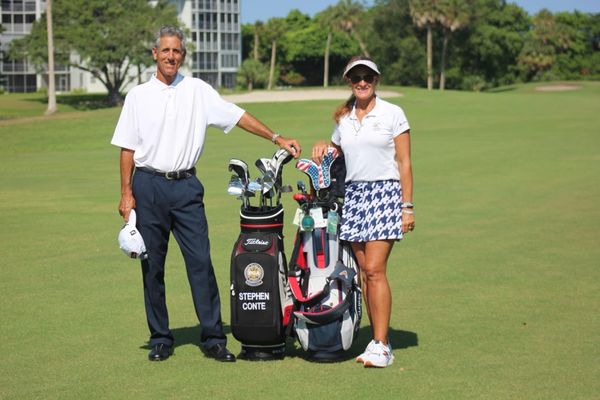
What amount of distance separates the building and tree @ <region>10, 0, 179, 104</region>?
120 ft

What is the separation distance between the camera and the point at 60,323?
8.44 metres

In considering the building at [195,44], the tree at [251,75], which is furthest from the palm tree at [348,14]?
the building at [195,44]

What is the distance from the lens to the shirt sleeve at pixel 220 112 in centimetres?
729

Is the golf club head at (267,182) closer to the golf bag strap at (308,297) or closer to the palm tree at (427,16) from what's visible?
the golf bag strap at (308,297)

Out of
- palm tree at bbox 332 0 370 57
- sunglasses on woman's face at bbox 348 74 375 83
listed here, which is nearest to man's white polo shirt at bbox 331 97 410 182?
sunglasses on woman's face at bbox 348 74 375 83

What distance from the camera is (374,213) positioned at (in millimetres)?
7070

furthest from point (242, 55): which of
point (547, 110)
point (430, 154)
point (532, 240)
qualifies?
point (532, 240)

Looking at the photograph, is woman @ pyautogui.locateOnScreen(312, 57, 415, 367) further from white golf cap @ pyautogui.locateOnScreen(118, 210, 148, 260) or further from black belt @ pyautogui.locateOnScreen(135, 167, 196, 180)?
white golf cap @ pyautogui.locateOnScreen(118, 210, 148, 260)

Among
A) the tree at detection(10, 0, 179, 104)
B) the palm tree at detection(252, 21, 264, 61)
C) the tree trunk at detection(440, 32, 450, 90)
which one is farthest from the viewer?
the palm tree at detection(252, 21, 264, 61)

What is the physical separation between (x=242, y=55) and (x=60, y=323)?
13927 centimetres

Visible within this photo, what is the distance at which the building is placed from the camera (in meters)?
115

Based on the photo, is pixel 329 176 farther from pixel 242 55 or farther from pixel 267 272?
pixel 242 55

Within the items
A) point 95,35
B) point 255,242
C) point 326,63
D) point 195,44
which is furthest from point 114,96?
point 255,242

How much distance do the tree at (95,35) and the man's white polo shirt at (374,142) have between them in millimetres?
69547
